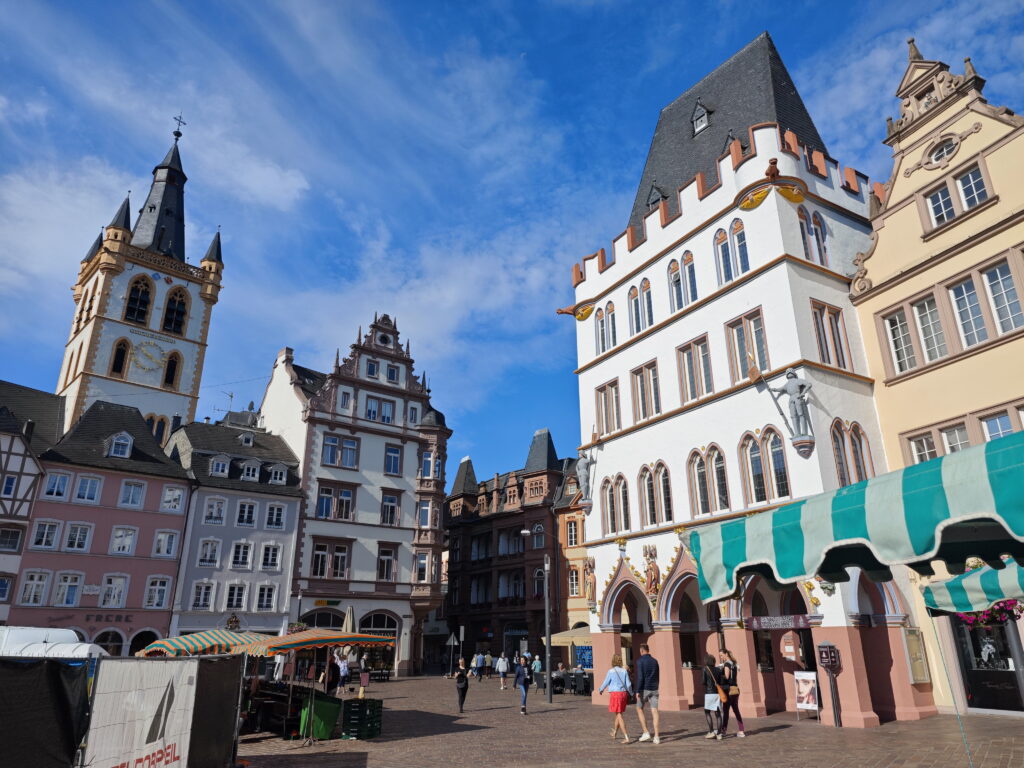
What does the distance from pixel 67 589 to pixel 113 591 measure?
2.06 meters

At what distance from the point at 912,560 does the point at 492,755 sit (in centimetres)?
1031

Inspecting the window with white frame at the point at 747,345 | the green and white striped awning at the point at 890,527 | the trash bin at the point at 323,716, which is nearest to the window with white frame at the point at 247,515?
the trash bin at the point at 323,716

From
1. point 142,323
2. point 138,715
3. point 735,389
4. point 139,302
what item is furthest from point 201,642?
point 139,302

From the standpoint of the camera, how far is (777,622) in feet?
60.4

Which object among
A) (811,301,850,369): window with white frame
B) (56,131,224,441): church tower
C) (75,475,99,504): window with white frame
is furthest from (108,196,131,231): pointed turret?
(811,301,850,369): window with white frame

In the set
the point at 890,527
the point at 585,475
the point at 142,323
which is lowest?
the point at 890,527

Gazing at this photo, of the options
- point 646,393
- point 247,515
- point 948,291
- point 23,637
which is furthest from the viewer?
point 247,515

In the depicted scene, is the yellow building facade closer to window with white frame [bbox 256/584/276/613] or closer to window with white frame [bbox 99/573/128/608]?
window with white frame [bbox 256/584/276/613]

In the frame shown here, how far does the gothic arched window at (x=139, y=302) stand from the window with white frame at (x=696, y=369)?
49.2 metres

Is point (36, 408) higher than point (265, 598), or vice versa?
point (36, 408)

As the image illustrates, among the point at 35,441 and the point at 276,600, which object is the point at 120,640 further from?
the point at 35,441

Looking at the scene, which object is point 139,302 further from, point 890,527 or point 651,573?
point 890,527

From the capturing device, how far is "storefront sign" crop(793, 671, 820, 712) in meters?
17.0

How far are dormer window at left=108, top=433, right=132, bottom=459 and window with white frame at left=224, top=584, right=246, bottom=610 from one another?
9.38 meters
